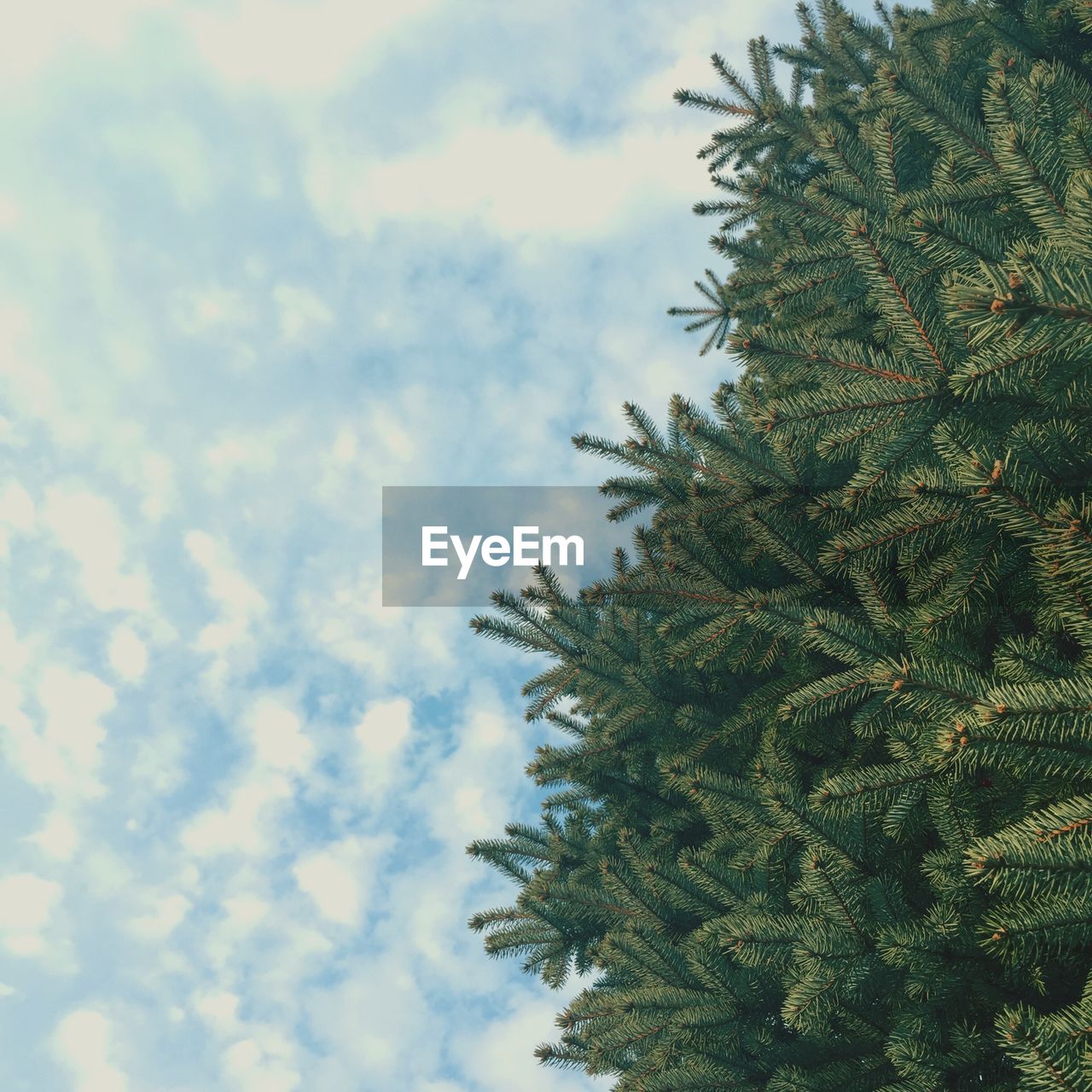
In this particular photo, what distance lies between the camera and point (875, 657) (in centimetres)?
242

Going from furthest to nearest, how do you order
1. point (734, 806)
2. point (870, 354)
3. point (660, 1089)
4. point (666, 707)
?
point (666, 707), point (734, 806), point (660, 1089), point (870, 354)

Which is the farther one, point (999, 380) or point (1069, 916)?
point (999, 380)

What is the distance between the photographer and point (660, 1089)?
2.57 metres

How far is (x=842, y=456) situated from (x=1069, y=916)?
4.40ft

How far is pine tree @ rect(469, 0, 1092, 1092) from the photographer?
1.82 meters

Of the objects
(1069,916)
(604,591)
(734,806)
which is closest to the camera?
(1069,916)

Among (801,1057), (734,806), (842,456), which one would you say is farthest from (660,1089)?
(842,456)

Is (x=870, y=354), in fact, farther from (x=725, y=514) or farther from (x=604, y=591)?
(x=604, y=591)

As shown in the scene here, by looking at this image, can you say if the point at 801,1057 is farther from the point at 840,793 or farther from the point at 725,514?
the point at 725,514

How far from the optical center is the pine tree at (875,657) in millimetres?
1816

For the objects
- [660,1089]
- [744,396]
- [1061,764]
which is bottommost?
[660,1089]

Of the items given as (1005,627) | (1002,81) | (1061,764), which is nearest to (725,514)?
(1005,627)

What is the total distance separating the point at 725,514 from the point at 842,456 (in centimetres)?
88

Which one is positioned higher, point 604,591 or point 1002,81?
point 1002,81
